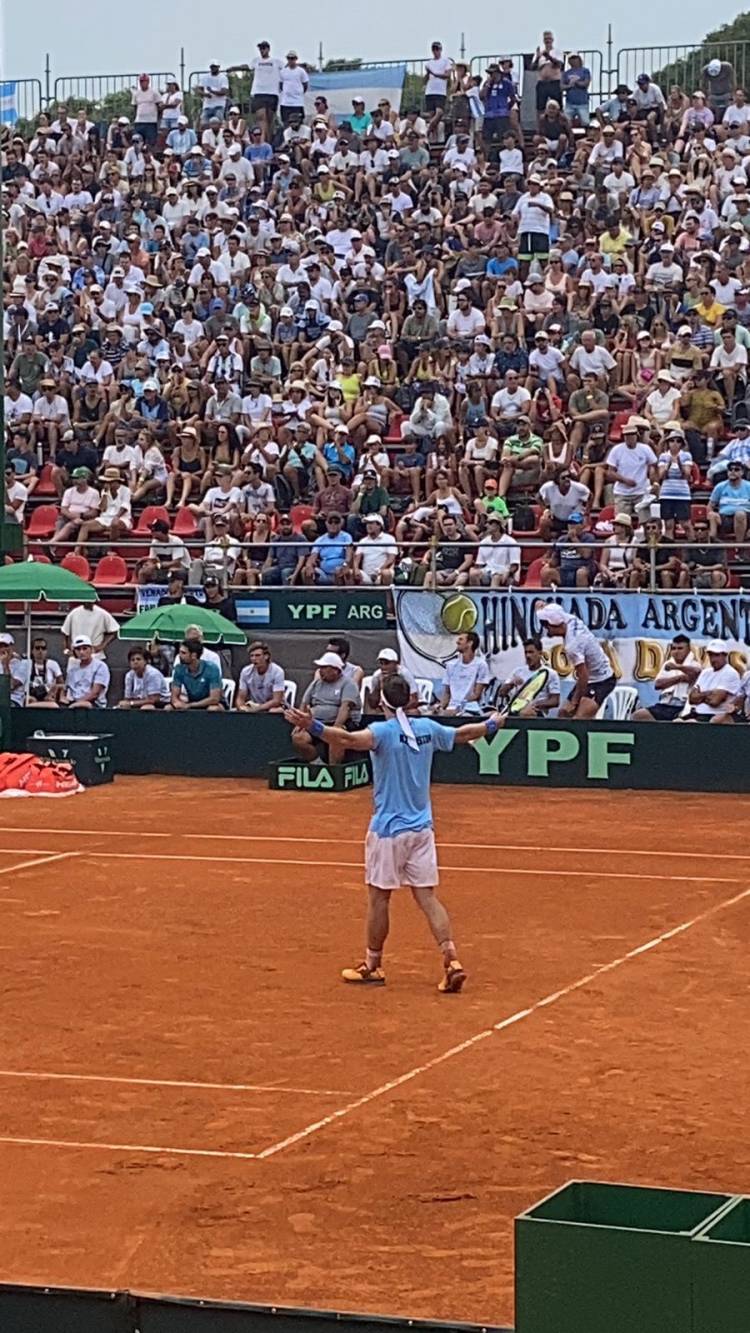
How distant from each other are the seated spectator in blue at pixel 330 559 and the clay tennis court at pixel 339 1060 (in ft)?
25.3

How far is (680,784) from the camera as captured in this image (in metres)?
22.4

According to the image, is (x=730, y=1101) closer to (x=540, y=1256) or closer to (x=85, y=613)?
(x=540, y=1256)

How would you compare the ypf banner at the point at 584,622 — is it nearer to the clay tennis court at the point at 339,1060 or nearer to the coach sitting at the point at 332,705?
the coach sitting at the point at 332,705

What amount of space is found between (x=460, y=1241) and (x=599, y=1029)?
3.67 meters

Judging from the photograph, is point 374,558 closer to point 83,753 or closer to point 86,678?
point 86,678

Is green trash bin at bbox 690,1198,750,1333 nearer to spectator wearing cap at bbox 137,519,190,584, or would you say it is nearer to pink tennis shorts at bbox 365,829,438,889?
pink tennis shorts at bbox 365,829,438,889

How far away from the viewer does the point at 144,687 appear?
2478 centimetres

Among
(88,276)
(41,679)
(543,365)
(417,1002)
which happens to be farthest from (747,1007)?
(88,276)

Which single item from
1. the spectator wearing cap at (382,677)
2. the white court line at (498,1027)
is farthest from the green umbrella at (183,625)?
the white court line at (498,1027)

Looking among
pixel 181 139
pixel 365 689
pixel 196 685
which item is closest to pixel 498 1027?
pixel 365 689

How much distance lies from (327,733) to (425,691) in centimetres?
1252

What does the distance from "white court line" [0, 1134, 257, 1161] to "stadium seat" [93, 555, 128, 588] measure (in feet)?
60.9

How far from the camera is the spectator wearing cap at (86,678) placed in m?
25.2

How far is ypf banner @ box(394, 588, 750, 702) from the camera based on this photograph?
23.8 m
